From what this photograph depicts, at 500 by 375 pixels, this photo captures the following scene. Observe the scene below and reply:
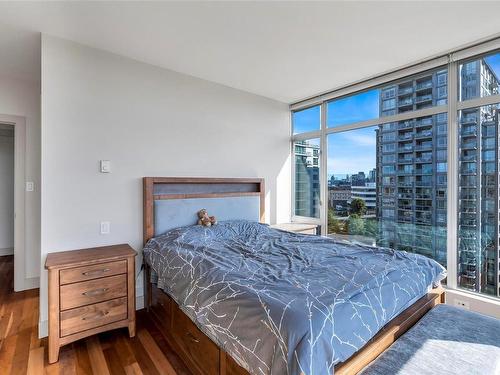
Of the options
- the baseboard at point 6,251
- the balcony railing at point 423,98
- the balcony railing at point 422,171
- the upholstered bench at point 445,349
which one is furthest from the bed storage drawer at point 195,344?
the baseboard at point 6,251

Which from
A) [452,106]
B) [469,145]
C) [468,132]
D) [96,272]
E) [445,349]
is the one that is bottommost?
[445,349]

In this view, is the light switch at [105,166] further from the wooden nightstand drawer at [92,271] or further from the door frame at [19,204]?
the door frame at [19,204]

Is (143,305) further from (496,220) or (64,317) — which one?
(496,220)

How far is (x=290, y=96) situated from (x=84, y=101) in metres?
2.60

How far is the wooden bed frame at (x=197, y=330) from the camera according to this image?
4.50 ft

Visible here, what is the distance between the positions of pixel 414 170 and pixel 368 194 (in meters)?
0.62

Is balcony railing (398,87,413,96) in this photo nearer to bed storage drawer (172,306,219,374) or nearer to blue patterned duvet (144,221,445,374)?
blue patterned duvet (144,221,445,374)

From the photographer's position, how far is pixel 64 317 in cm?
195

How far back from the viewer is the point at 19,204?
3203 millimetres

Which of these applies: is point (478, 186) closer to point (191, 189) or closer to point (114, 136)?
point (191, 189)

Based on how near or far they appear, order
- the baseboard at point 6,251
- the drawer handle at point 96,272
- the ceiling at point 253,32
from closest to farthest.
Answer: the ceiling at point 253,32, the drawer handle at point 96,272, the baseboard at point 6,251

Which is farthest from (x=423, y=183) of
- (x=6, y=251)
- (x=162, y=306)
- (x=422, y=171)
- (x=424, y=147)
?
(x=6, y=251)

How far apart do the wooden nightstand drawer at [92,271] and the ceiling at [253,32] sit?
1923 millimetres

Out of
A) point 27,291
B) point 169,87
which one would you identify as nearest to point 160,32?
point 169,87
